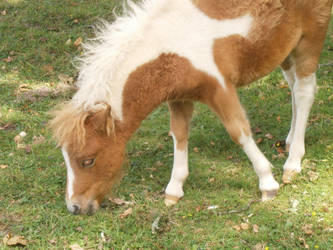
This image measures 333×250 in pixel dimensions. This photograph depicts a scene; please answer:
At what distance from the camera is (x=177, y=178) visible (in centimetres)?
478

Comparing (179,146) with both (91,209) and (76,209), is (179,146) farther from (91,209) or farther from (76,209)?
(76,209)

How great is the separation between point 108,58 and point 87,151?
81 cm

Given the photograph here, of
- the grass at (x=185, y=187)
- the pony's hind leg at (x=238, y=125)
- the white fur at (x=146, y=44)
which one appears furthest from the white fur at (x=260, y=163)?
the white fur at (x=146, y=44)

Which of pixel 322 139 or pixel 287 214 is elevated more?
pixel 287 214

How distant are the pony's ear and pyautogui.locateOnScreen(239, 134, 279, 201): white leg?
1290mm

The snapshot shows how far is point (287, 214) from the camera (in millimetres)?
4223

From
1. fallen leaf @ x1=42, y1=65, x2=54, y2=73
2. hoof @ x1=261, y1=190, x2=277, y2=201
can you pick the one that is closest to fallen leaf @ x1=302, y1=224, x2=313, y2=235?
hoof @ x1=261, y1=190, x2=277, y2=201

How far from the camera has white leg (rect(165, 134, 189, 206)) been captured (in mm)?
4676

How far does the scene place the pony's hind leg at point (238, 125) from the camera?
162 inches

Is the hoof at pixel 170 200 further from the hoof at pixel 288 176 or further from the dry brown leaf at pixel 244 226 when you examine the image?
the hoof at pixel 288 176

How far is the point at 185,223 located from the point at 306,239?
1087 millimetres

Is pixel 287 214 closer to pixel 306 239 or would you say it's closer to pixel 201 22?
pixel 306 239

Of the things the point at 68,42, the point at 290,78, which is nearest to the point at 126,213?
the point at 290,78

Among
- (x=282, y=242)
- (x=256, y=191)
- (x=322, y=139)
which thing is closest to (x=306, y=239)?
(x=282, y=242)
